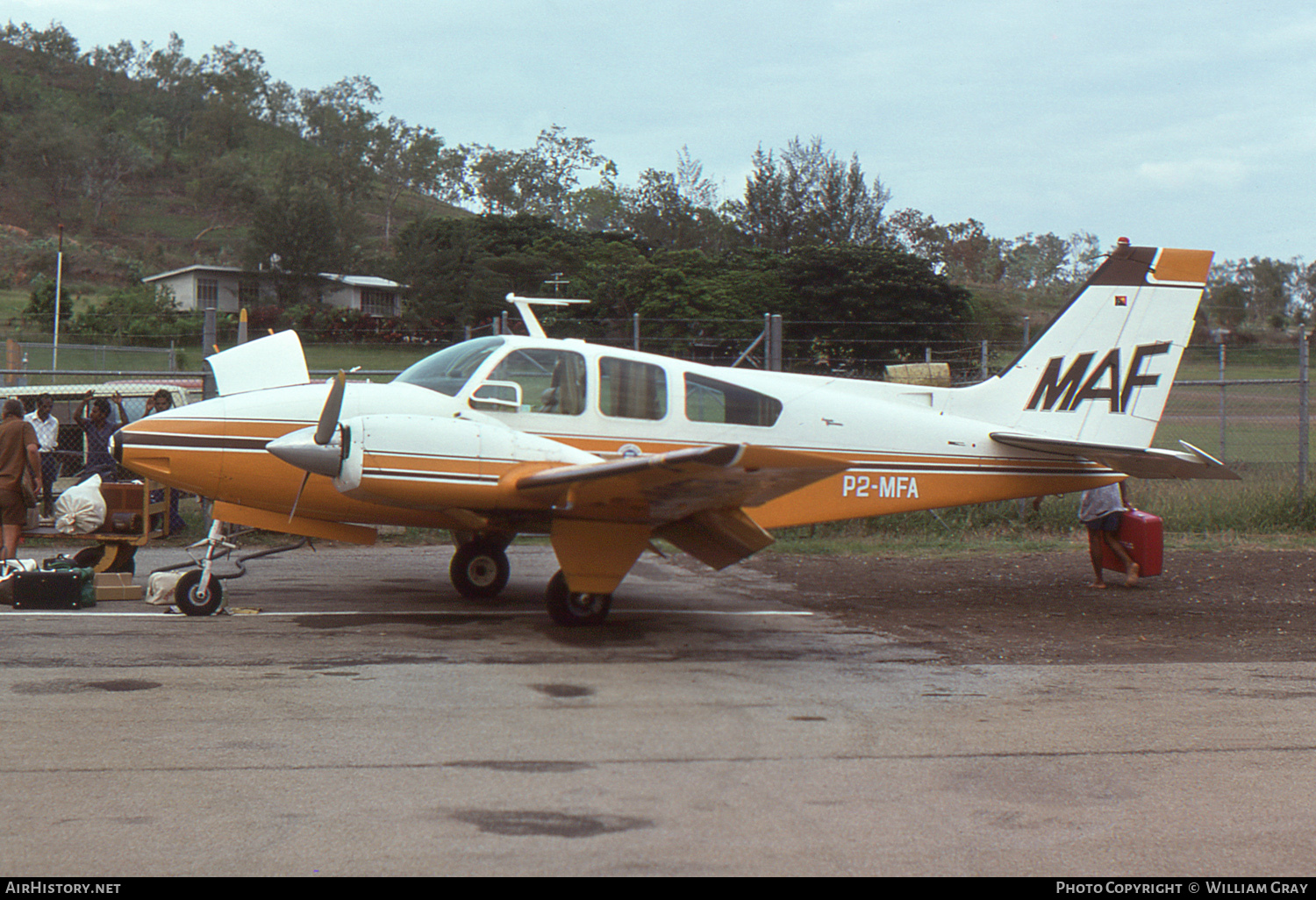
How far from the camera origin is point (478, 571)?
10.2 m

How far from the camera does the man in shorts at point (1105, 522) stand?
35.7 ft

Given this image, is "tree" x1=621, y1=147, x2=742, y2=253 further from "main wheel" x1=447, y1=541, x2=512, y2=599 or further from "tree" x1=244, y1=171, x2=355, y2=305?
"main wheel" x1=447, y1=541, x2=512, y2=599

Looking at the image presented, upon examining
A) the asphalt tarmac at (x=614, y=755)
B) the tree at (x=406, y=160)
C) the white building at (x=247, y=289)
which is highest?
the tree at (x=406, y=160)

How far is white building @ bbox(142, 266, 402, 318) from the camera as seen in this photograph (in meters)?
63.9

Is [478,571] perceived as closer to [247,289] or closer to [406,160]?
[247,289]

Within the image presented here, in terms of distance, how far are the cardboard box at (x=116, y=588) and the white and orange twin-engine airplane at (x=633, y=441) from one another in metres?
1.05

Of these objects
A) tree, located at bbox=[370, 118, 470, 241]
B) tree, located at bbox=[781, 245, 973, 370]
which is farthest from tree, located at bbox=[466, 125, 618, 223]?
tree, located at bbox=[781, 245, 973, 370]

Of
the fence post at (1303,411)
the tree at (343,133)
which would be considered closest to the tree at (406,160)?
the tree at (343,133)

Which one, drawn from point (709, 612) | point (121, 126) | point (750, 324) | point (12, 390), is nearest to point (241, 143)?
point (121, 126)

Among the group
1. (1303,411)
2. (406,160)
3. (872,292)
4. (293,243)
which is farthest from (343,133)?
(1303,411)

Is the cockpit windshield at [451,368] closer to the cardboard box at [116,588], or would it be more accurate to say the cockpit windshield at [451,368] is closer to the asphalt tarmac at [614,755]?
the asphalt tarmac at [614,755]

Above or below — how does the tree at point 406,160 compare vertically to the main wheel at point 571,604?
above

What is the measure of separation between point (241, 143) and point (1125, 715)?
13430 cm

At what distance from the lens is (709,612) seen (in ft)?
31.8
